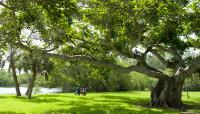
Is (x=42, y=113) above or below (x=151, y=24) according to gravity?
below

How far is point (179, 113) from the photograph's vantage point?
25.1 metres

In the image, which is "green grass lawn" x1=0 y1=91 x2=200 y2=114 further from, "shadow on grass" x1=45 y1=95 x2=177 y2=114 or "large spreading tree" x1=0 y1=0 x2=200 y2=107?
"large spreading tree" x1=0 y1=0 x2=200 y2=107

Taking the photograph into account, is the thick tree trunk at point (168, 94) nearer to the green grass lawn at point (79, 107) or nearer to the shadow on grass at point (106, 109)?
the green grass lawn at point (79, 107)

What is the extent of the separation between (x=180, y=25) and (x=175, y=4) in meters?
2.00

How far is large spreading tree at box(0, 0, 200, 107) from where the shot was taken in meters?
24.2

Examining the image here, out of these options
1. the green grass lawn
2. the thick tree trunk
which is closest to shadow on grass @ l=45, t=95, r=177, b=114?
the green grass lawn

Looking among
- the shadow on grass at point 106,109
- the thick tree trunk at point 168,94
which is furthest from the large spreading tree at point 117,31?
the shadow on grass at point 106,109

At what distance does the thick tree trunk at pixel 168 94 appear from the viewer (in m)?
31.0

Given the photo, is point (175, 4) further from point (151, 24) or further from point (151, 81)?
point (151, 81)

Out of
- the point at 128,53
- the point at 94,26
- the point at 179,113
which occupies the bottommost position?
the point at 179,113

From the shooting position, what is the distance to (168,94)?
3145 centimetres

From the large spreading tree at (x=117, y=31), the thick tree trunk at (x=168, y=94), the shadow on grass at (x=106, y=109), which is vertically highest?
the large spreading tree at (x=117, y=31)

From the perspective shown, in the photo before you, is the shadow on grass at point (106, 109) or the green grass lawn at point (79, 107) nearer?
the shadow on grass at point (106, 109)

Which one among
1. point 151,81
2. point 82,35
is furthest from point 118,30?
point 151,81
